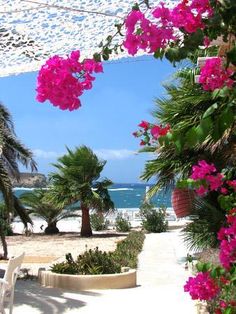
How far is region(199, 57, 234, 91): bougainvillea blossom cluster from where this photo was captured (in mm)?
1896

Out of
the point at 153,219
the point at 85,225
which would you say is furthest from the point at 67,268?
the point at 153,219

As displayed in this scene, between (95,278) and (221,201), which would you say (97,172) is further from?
(221,201)

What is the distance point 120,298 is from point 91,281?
0.96m

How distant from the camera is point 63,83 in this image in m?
2.11

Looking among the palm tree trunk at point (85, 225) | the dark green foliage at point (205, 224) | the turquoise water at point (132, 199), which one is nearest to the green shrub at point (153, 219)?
the turquoise water at point (132, 199)

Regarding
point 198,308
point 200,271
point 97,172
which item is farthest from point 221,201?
point 97,172

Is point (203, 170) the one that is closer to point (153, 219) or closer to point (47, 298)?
point (47, 298)

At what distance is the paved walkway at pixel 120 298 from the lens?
7.07 meters

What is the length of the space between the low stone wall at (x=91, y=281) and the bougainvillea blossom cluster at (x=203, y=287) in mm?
6329

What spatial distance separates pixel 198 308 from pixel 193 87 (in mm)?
4061

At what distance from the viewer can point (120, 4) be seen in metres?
6.90

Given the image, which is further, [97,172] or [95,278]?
[97,172]

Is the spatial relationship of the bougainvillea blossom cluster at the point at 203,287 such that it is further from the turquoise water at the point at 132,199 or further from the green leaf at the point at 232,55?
the turquoise water at the point at 132,199

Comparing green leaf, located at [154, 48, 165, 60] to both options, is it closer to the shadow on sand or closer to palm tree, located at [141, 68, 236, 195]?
the shadow on sand
